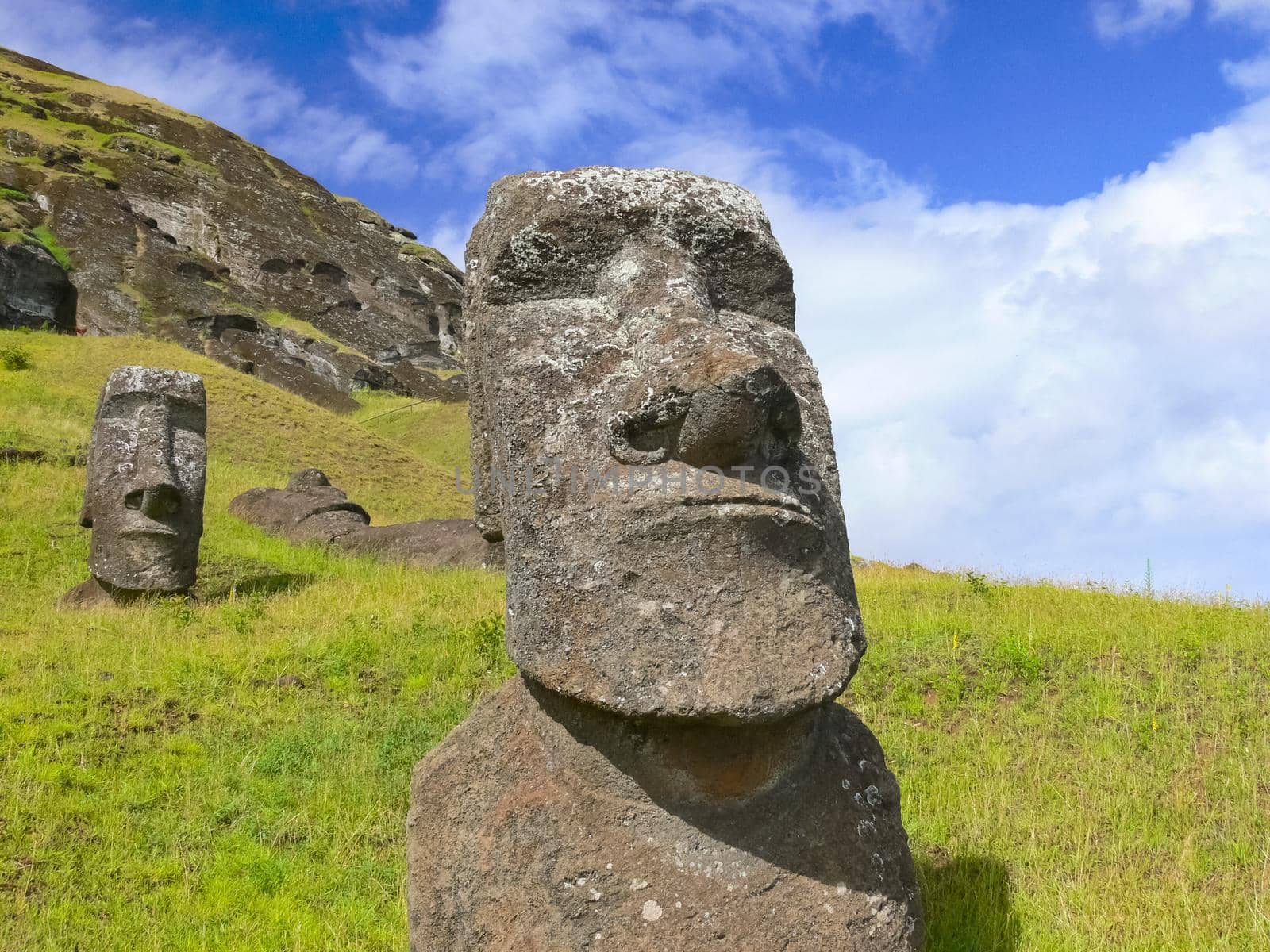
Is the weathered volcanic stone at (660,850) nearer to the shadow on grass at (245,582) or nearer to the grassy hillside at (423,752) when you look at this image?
the grassy hillside at (423,752)

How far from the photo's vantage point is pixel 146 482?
10328 mm

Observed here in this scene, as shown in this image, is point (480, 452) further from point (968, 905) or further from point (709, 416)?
point (968, 905)

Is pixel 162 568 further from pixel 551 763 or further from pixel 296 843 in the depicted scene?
pixel 551 763

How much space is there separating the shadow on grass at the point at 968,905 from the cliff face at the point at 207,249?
32.9m

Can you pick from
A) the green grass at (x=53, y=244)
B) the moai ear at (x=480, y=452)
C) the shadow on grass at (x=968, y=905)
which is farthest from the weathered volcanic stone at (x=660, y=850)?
the green grass at (x=53, y=244)

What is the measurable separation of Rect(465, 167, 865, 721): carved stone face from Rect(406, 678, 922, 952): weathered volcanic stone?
0.27 m

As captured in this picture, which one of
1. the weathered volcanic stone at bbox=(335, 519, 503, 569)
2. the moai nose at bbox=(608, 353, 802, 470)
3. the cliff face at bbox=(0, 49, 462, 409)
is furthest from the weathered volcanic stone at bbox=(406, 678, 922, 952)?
the cliff face at bbox=(0, 49, 462, 409)

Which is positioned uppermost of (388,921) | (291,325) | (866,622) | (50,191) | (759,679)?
(50,191)

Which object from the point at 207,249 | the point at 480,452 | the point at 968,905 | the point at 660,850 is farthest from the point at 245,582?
the point at 207,249

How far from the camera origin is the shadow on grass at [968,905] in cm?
385

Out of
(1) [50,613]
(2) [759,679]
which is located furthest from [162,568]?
(2) [759,679]

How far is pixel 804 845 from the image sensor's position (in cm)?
272

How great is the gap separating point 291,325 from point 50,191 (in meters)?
10.6

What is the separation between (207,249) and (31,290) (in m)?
18.6
